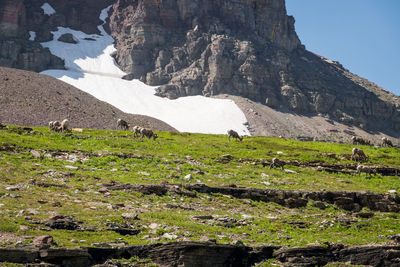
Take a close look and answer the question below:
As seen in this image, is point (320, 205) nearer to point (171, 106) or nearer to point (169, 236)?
point (169, 236)

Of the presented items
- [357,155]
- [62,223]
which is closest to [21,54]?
[357,155]

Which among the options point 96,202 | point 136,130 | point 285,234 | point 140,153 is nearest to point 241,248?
point 285,234

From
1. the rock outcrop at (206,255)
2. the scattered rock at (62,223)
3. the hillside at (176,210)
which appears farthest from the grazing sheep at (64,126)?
the rock outcrop at (206,255)

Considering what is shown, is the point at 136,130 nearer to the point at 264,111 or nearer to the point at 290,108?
the point at 264,111

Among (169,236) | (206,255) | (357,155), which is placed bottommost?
(206,255)

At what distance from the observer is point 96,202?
2166 cm

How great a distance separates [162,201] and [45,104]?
82.0 m

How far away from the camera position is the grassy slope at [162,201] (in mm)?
18375

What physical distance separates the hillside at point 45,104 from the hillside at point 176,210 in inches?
2071

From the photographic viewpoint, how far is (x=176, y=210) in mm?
22891

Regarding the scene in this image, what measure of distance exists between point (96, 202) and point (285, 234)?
9.24 meters

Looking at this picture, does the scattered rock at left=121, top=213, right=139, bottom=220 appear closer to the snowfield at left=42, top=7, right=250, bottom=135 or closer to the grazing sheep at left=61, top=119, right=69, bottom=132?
the grazing sheep at left=61, top=119, right=69, bottom=132

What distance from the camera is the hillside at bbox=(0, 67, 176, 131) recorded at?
9194 centimetres

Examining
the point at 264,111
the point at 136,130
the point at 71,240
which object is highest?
the point at 264,111
